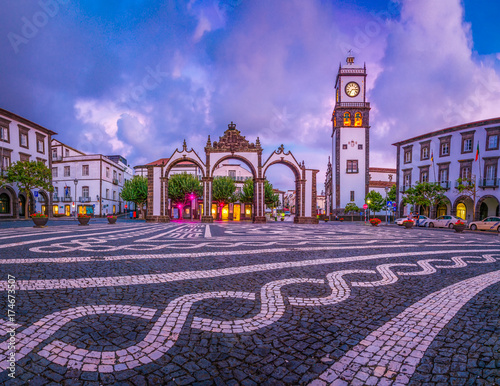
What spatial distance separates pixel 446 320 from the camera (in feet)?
10.4

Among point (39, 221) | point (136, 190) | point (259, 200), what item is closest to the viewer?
point (39, 221)

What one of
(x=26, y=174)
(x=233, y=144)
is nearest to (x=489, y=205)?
(x=233, y=144)

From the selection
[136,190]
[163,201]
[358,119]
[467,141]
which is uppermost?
[358,119]

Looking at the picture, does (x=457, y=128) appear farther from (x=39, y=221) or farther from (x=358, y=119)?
(x=39, y=221)

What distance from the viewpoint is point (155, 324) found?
9.63ft

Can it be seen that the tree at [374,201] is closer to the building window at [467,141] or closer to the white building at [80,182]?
the building window at [467,141]

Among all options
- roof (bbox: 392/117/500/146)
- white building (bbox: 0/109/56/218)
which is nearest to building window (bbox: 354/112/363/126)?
roof (bbox: 392/117/500/146)

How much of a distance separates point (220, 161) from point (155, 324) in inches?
1121

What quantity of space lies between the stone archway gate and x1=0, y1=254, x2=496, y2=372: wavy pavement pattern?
1025 inches

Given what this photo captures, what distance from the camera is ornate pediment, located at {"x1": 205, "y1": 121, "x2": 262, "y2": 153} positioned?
101ft

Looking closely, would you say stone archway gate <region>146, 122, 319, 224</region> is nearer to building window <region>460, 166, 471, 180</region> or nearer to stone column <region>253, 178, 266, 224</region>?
stone column <region>253, 178, 266, 224</region>

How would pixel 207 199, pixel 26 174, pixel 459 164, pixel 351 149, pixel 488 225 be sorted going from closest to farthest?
pixel 488 225 < pixel 26 174 < pixel 207 199 < pixel 459 164 < pixel 351 149

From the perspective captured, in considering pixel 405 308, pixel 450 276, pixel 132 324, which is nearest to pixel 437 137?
pixel 450 276

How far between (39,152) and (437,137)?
53.2 metres
